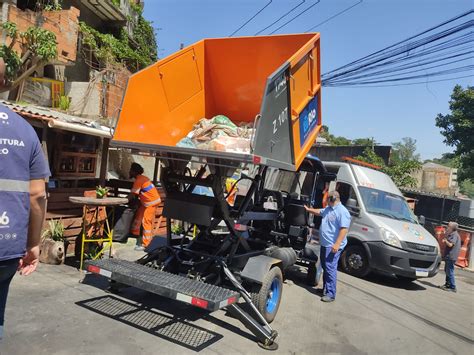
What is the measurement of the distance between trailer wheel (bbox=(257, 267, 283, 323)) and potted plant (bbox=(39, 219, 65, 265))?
3455 mm

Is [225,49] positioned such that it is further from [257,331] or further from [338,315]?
[338,315]

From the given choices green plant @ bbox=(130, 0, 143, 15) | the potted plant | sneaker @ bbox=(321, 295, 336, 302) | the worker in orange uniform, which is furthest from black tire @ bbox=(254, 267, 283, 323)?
green plant @ bbox=(130, 0, 143, 15)

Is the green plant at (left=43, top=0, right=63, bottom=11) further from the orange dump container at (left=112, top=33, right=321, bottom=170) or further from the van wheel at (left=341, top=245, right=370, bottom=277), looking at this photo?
the van wheel at (left=341, top=245, right=370, bottom=277)

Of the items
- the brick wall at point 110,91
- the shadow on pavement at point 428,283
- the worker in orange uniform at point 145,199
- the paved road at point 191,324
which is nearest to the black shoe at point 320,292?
the paved road at point 191,324

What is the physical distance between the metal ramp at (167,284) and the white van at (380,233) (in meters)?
4.69

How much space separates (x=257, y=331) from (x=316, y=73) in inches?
143

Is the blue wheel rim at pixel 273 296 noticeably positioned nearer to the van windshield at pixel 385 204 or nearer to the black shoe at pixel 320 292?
the black shoe at pixel 320 292

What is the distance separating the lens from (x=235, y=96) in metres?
6.16

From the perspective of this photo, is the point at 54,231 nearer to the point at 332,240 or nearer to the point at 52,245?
the point at 52,245

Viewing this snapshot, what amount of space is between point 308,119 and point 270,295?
260cm

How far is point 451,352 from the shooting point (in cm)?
511

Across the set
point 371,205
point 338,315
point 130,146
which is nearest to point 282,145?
point 130,146

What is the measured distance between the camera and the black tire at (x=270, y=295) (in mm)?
4832

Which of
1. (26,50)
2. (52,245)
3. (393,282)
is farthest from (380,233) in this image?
(26,50)
